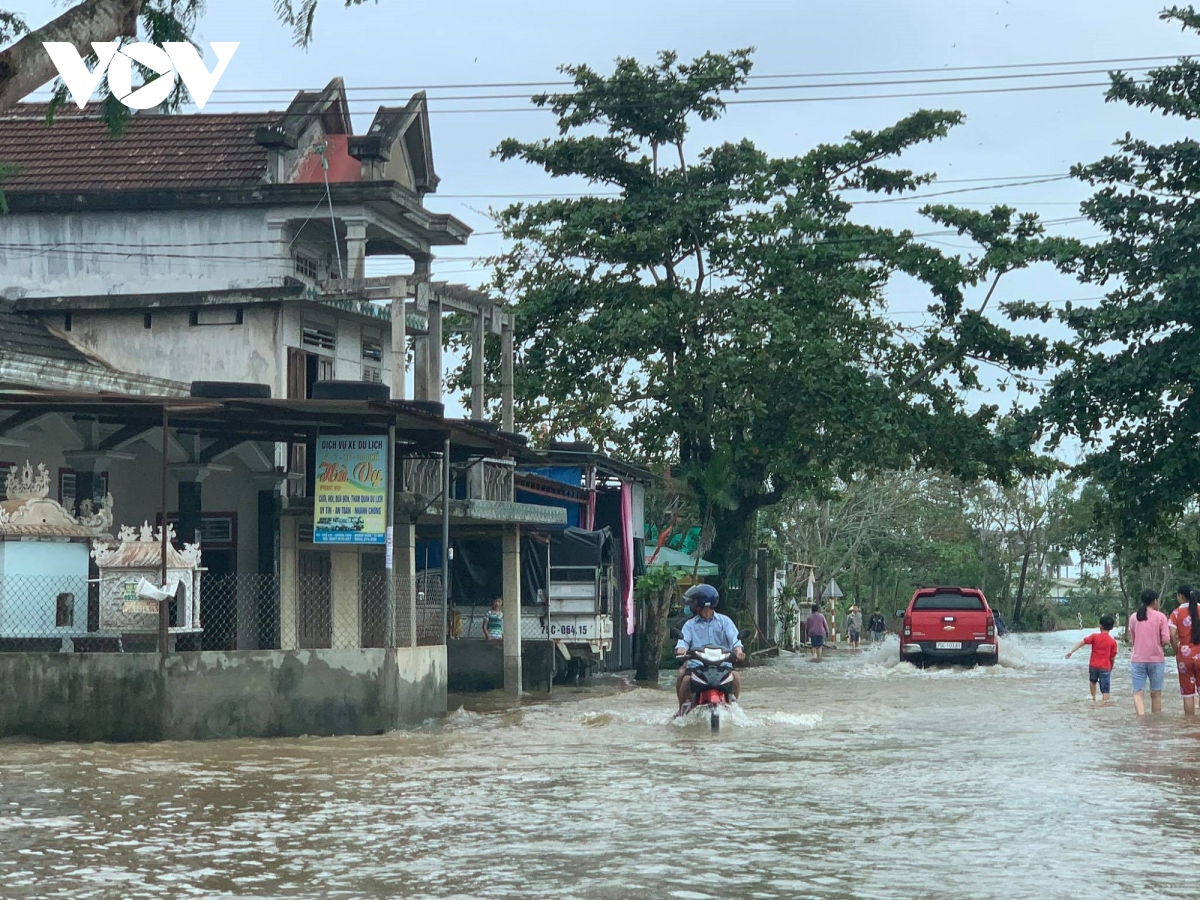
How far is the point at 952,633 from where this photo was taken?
115 feet

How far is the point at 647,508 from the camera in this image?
1786 inches

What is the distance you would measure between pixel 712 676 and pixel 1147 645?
615 cm

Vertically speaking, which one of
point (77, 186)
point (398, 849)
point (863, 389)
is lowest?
point (398, 849)

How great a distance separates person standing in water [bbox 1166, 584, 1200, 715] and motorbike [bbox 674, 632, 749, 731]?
5.93 meters

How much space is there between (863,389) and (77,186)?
17183 millimetres

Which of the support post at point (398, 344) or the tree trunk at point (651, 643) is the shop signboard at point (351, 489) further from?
the tree trunk at point (651, 643)

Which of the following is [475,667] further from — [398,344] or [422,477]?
[398,344]

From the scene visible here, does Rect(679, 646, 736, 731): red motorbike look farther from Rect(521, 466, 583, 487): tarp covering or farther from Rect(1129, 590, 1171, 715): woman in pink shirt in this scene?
Rect(521, 466, 583, 487): tarp covering

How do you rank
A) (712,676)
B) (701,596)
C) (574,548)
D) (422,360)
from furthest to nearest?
1. (574,548)
2. (422,360)
3. (701,596)
4. (712,676)

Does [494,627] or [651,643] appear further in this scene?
[651,643]

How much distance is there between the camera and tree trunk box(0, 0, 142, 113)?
9.40 meters

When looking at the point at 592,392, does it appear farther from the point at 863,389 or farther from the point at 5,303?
the point at 5,303

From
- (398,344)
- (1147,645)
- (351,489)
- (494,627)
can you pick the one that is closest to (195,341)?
(398,344)

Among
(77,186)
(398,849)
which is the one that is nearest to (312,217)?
(77,186)
